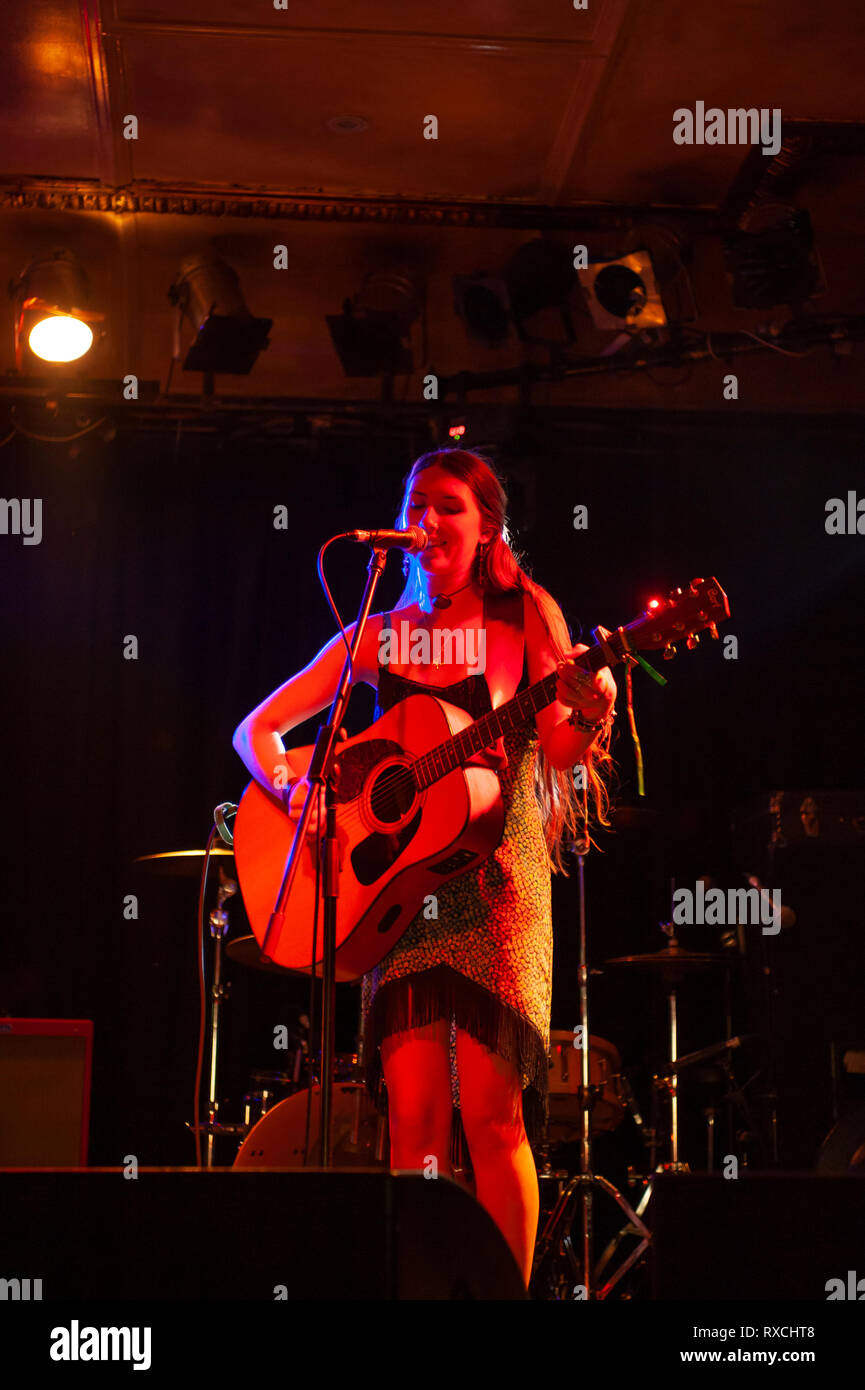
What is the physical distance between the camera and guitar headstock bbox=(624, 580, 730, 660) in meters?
2.76

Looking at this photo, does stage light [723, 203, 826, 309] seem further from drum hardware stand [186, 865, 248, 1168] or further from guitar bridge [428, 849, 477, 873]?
guitar bridge [428, 849, 477, 873]

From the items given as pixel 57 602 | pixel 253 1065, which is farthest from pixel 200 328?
pixel 253 1065

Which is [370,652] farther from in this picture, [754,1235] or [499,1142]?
[754,1235]

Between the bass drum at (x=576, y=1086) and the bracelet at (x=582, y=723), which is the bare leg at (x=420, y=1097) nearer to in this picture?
the bracelet at (x=582, y=723)

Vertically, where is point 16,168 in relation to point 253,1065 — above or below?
above

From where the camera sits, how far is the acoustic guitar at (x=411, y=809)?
2766 mm

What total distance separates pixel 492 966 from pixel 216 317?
154 inches

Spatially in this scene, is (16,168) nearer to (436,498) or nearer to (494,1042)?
(436,498)

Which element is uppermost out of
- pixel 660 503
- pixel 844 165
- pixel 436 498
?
pixel 844 165

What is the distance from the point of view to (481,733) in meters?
2.91

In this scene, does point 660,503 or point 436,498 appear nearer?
point 436,498

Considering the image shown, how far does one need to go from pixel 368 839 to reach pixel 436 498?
0.81 metres

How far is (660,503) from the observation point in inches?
249

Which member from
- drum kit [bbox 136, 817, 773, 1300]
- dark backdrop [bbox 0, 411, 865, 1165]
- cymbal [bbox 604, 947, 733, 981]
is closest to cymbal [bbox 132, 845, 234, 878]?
drum kit [bbox 136, 817, 773, 1300]
